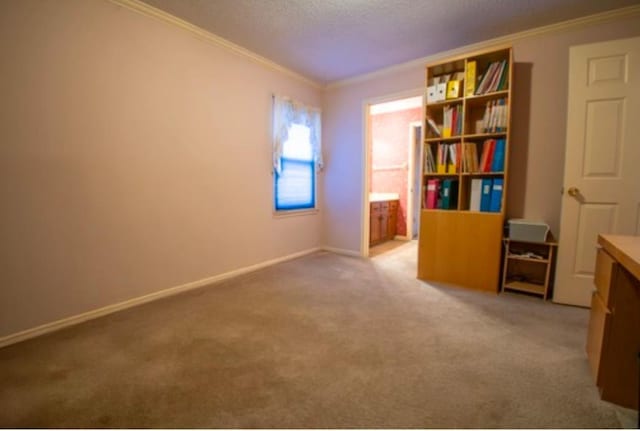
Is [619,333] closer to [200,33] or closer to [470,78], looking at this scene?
[470,78]

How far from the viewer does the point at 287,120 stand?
3623mm

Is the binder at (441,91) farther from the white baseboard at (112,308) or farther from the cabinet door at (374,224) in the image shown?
the white baseboard at (112,308)

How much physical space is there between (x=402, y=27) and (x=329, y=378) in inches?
113

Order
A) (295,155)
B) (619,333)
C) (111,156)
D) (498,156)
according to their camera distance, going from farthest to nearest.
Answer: (295,155) < (498,156) < (111,156) < (619,333)

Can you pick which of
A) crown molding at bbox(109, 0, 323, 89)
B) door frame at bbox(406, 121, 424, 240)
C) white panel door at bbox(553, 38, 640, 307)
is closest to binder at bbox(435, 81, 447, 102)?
white panel door at bbox(553, 38, 640, 307)

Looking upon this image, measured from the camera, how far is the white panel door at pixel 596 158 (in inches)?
85.7

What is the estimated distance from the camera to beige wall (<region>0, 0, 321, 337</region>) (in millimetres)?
1820

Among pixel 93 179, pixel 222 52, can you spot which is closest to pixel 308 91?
pixel 222 52

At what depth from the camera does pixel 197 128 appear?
2.73m

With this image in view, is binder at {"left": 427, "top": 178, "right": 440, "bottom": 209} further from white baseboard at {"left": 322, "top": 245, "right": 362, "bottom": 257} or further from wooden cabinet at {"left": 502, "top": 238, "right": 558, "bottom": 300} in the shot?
white baseboard at {"left": 322, "top": 245, "right": 362, "bottom": 257}

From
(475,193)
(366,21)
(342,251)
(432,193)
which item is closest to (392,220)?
(342,251)

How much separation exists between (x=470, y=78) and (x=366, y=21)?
1.13 meters

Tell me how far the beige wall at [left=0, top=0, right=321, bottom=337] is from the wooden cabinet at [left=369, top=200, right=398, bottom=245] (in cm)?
221

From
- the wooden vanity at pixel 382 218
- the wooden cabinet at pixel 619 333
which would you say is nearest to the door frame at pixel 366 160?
the wooden vanity at pixel 382 218
